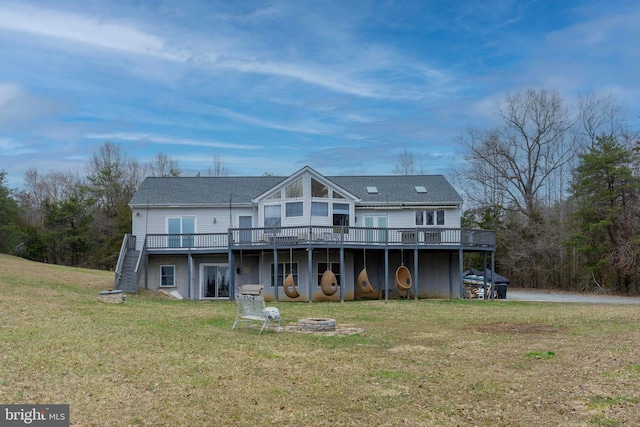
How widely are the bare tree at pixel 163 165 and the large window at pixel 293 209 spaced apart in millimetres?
34647

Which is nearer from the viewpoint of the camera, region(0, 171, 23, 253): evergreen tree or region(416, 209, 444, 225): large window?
region(416, 209, 444, 225): large window

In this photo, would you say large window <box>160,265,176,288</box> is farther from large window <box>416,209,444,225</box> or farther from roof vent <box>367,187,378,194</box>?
large window <box>416,209,444,225</box>

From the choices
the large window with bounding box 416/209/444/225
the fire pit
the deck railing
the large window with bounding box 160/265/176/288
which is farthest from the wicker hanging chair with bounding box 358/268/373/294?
the fire pit

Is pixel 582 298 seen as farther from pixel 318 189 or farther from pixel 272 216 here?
pixel 272 216

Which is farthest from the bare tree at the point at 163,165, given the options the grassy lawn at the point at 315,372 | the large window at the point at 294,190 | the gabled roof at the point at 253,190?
the grassy lawn at the point at 315,372

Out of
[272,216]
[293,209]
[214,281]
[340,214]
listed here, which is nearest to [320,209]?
[340,214]

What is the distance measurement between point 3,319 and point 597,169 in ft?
106

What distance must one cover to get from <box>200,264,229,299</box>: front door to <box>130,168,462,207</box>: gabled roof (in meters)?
3.19

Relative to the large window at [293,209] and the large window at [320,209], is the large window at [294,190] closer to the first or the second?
the large window at [293,209]

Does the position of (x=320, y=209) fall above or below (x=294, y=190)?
below

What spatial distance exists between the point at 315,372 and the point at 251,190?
74.5 ft

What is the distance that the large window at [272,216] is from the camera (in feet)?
92.6

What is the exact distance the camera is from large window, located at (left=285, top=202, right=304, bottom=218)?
27609 millimetres

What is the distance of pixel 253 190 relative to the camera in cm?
3142
